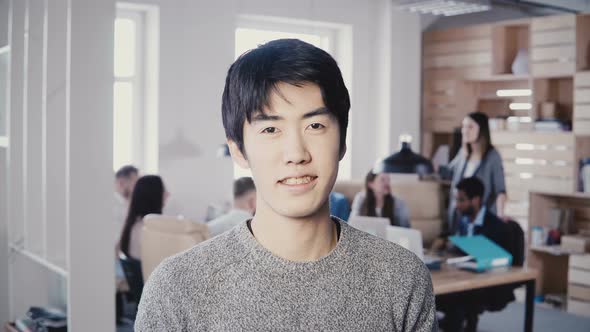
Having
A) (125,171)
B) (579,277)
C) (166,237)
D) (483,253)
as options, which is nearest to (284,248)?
(166,237)

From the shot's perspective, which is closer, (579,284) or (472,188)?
(472,188)

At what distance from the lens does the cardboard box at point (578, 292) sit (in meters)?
6.63

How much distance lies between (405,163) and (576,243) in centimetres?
263

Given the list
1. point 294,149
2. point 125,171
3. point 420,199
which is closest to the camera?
point 294,149

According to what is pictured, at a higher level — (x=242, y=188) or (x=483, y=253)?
(x=242, y=188)

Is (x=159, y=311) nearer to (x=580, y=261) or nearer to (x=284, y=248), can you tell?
(x=284, y=248)

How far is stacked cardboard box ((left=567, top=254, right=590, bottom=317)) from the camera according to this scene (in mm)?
6602

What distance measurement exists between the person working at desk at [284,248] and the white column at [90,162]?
1843 mm

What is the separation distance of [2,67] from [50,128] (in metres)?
0.97

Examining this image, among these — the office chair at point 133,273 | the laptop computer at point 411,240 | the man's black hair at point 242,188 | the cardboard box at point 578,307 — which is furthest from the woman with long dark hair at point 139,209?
the cardboard box at point 578,307

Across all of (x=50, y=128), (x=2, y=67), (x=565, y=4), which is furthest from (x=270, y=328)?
(x=565, y=4)

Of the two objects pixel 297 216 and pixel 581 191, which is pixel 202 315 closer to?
pixel 297 216

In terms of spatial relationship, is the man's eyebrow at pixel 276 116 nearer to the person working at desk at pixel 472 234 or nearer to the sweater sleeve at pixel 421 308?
the sweater sleeve at pixel 421 308

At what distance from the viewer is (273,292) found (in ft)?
4.34
